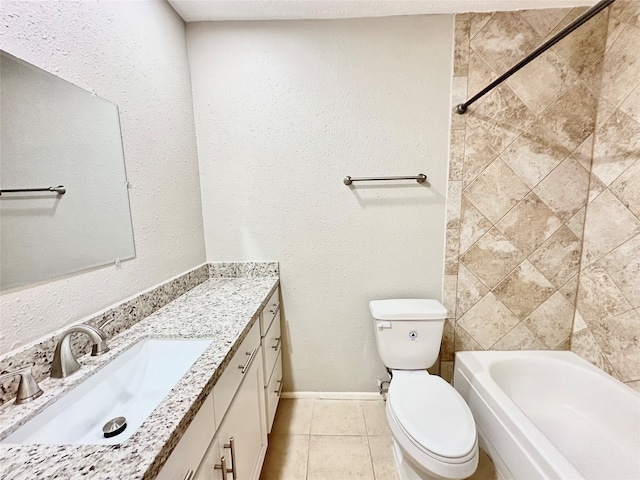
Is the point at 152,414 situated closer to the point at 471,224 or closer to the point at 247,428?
the point at 247,428

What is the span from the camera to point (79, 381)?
0.73m

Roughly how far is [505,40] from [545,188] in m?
0.84

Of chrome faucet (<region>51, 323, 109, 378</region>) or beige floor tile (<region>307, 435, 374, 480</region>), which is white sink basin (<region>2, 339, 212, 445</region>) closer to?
chrome faucet (<region>51, 323, 109, 378</region>)

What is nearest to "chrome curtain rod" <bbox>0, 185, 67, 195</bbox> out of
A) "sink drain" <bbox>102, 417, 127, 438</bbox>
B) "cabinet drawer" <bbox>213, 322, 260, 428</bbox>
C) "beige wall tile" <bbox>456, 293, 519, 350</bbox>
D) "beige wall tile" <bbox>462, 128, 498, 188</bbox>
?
"sink drain" <bbox>102, 417, 127, 438</bbox>

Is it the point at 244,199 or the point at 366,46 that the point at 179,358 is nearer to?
the point at 244,199

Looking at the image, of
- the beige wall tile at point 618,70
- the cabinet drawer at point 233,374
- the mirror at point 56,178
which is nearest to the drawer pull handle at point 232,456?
the cabinet drawer at point 233,374

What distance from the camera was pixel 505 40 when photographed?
4.81 feet

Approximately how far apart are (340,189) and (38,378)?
56.3 inches

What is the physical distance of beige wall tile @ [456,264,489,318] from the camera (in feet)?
5.38

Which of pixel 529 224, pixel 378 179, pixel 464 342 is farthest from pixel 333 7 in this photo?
pixel 464 342

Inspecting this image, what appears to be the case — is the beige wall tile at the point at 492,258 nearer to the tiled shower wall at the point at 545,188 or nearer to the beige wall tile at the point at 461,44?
the tiled shower wall at the point at 545,188

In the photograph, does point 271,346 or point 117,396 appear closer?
point 117,396

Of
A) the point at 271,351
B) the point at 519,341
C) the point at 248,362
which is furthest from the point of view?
the point at 519,341

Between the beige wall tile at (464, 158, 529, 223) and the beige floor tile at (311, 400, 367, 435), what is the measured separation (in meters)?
1.45
